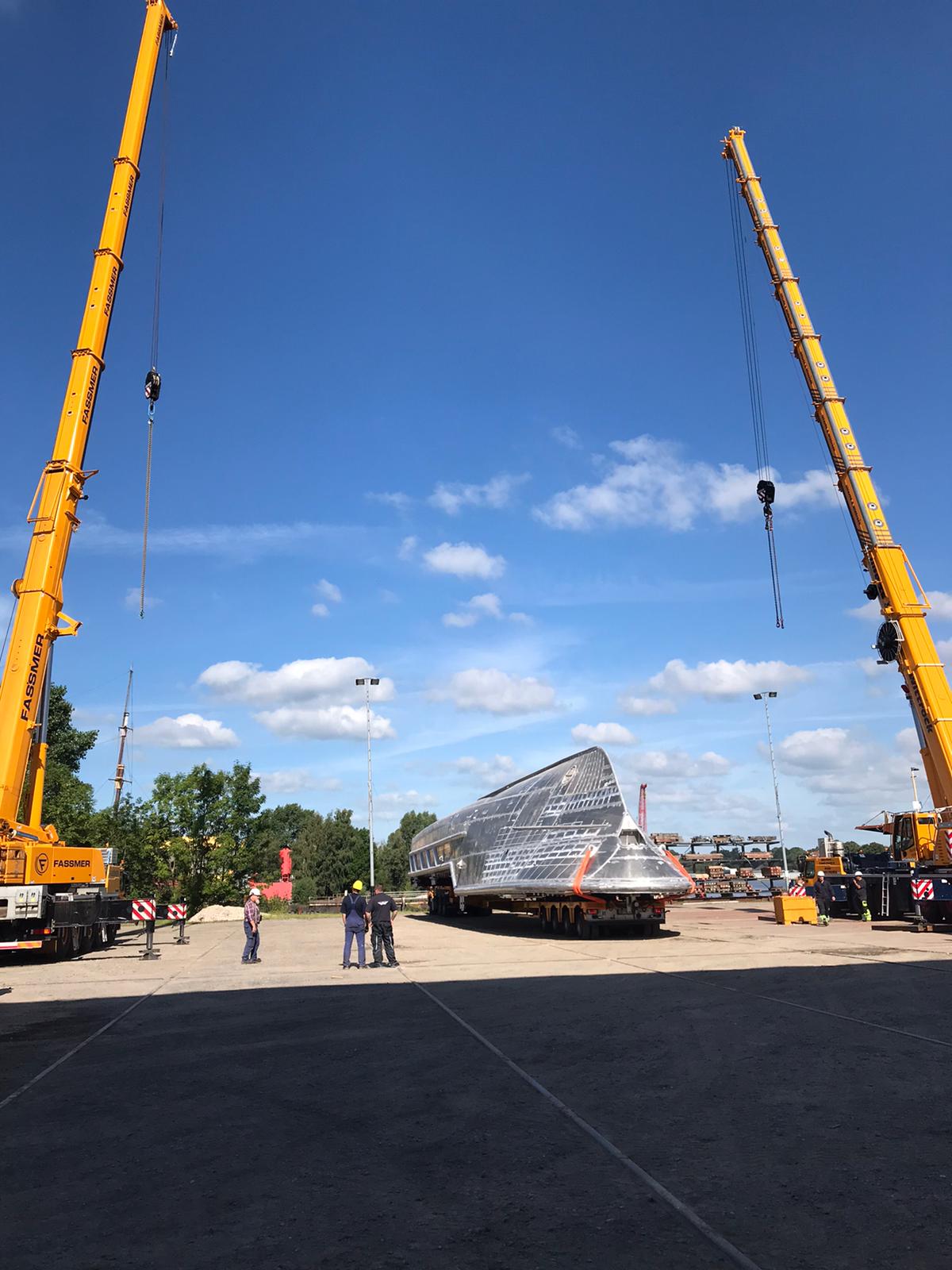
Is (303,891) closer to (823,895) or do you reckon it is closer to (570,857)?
(823,895)

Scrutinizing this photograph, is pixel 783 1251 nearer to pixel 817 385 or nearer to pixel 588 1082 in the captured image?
pixel 588 1082

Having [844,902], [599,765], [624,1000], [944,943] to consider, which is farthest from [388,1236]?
[844,902]

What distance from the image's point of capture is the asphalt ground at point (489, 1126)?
15.0ft

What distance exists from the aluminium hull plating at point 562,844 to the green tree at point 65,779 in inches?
1162

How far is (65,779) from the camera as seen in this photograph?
205 ft

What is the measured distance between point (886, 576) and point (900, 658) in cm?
253

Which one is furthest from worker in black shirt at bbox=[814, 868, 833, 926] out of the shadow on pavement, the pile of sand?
the pile of sand

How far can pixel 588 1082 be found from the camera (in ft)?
25.6

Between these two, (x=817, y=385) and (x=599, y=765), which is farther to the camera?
(x=817, y=385)

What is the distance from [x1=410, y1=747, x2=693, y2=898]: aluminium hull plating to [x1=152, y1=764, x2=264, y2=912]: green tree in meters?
25.8

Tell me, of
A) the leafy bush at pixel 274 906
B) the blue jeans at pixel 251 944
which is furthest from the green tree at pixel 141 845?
the blue jeans at pixel 251 944

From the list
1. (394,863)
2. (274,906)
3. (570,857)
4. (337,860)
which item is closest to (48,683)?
(570,857)

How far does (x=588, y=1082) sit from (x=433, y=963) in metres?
11.8

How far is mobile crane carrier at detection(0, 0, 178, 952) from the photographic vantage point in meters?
19.2
